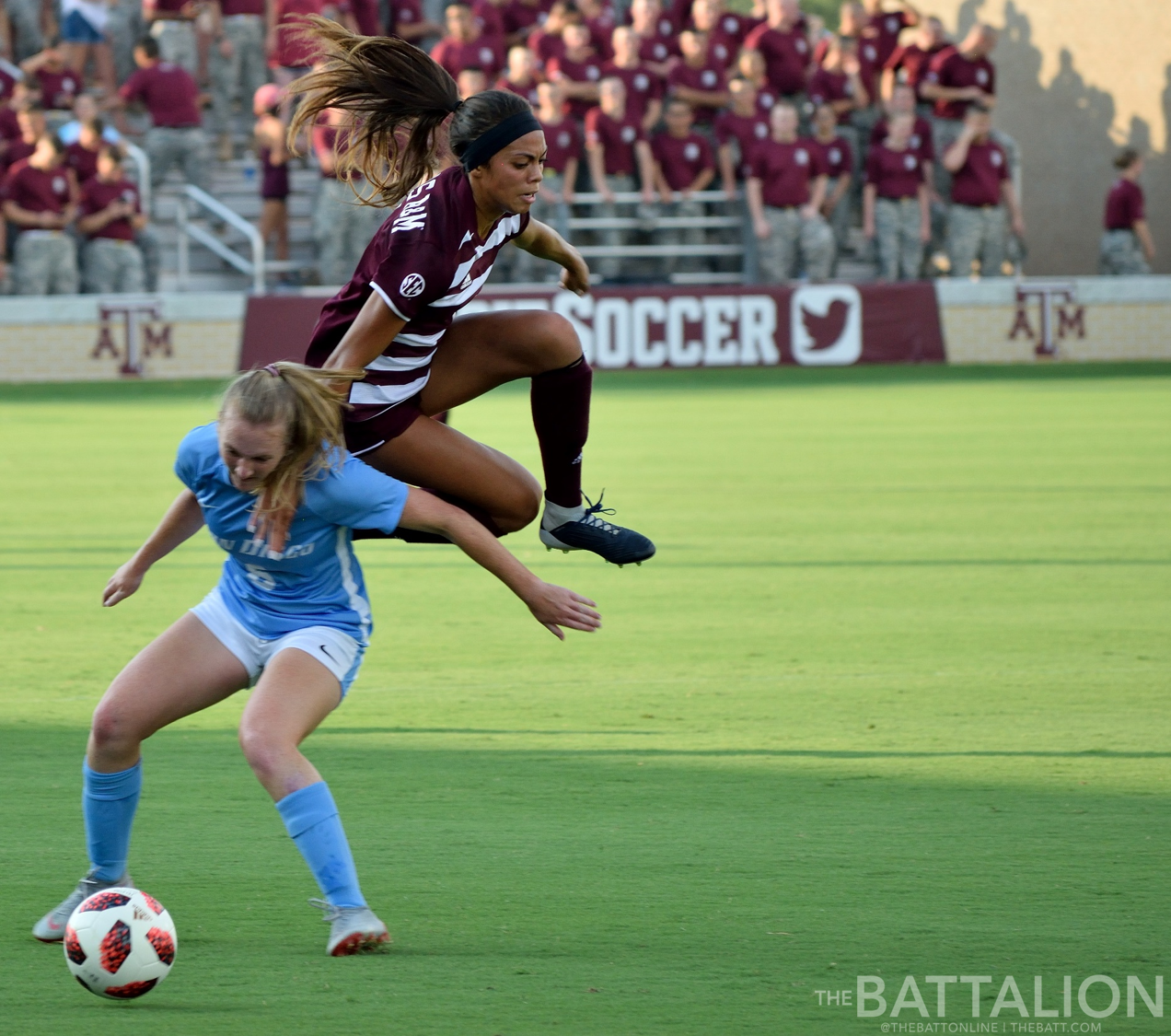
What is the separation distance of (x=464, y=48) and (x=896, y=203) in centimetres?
587

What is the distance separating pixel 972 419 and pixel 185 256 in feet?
33.8

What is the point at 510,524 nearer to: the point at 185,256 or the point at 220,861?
the point at 220,861

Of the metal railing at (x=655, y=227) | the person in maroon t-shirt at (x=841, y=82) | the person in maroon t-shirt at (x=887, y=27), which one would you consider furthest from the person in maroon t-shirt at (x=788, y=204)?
the person in maroon t-shirt at (x=887, y=27)

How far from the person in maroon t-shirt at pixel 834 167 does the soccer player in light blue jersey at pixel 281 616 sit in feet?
63.2

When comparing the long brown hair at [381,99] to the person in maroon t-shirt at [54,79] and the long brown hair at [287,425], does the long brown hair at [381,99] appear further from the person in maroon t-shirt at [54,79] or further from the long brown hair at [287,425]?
the person in maroon t-shirt at [54,79]

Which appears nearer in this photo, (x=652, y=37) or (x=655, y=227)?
(x=655, y=227)

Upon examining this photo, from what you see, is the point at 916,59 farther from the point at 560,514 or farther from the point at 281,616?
the point at 281,616

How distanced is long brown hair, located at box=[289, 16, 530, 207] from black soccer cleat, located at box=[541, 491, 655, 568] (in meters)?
1.23

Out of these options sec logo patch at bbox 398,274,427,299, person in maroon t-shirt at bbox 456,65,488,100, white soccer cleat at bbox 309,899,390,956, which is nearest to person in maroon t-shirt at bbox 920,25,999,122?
person in maroon t-shirt at bbox 456,65,488,100

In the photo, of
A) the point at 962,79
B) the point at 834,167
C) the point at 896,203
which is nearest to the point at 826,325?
the point at 896,203

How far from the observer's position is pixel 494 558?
4.44 meters

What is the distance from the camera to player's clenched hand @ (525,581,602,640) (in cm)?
454

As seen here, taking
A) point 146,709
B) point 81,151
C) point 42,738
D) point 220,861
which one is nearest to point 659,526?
point 42,738

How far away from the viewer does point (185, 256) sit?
2267 cm
